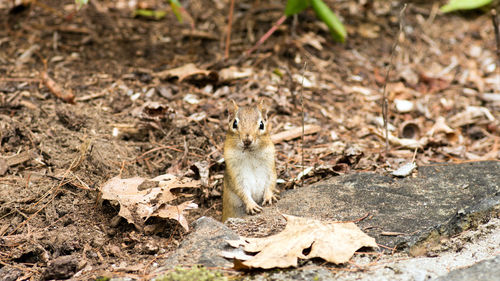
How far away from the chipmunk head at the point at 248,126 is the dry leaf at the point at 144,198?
510mm

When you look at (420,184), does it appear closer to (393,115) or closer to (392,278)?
(392,278)

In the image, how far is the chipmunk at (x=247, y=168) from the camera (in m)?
4.15

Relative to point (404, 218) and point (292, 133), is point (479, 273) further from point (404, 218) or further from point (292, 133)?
point (292, 133)

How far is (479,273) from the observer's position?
263cm

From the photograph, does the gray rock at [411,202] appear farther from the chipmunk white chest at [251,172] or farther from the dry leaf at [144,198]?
the dry leaf at [144,198]

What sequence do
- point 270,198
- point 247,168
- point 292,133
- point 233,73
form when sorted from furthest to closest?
point 233,73
point 292,133
point 247,168
point 270,198

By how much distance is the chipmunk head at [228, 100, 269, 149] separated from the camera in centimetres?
400

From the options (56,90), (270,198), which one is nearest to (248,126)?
(270,198)

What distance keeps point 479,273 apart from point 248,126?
200 cm

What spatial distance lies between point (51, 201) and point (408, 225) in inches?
99.9

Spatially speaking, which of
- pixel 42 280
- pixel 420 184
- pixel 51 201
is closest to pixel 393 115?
pixel 420 184

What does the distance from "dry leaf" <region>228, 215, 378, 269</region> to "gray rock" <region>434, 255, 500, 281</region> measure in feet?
1.67

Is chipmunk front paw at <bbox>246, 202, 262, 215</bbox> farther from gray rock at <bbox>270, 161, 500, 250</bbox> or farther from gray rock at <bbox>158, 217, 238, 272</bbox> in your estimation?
gray rock at <bbox>158, 217, 238, 272</bbox>

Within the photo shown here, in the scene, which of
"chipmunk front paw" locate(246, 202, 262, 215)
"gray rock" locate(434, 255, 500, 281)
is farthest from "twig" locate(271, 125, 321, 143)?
"gray rock" locate(434, 255, 500, 281)
